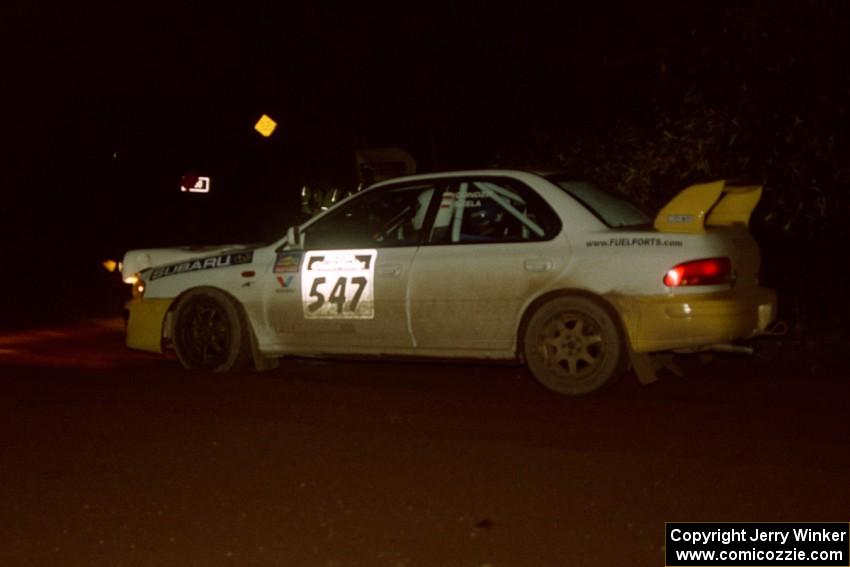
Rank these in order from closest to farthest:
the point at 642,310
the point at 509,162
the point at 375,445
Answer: the point at 375,445
the point at 642,310
the point at 509,162

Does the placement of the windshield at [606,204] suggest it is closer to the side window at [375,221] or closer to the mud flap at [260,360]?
the side window at [375,221]

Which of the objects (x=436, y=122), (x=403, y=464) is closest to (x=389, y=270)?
(x=403, y=464)

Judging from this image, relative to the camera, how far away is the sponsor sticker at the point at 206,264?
1067 centimetres

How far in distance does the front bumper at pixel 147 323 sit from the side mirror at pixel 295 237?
1.22 metres

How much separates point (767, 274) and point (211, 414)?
7.19 meters

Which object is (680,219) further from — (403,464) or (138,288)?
(138,288)

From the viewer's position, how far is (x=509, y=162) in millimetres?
16094

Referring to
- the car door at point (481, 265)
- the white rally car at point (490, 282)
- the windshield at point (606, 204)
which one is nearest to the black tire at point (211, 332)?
the white rally car at point (490, 282)

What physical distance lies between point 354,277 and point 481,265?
1.02m

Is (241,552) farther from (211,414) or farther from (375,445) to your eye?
(211,414)

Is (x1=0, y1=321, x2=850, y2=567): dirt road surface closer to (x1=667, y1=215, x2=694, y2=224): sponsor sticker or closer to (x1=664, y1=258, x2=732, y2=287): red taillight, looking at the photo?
(x1=664, y1=258, x2=732, y2=287): red taillight

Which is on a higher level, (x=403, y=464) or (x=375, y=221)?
(x=375, y=221)

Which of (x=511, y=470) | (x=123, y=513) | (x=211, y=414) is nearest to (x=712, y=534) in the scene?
(x=511, y=470)

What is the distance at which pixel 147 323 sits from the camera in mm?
11133
